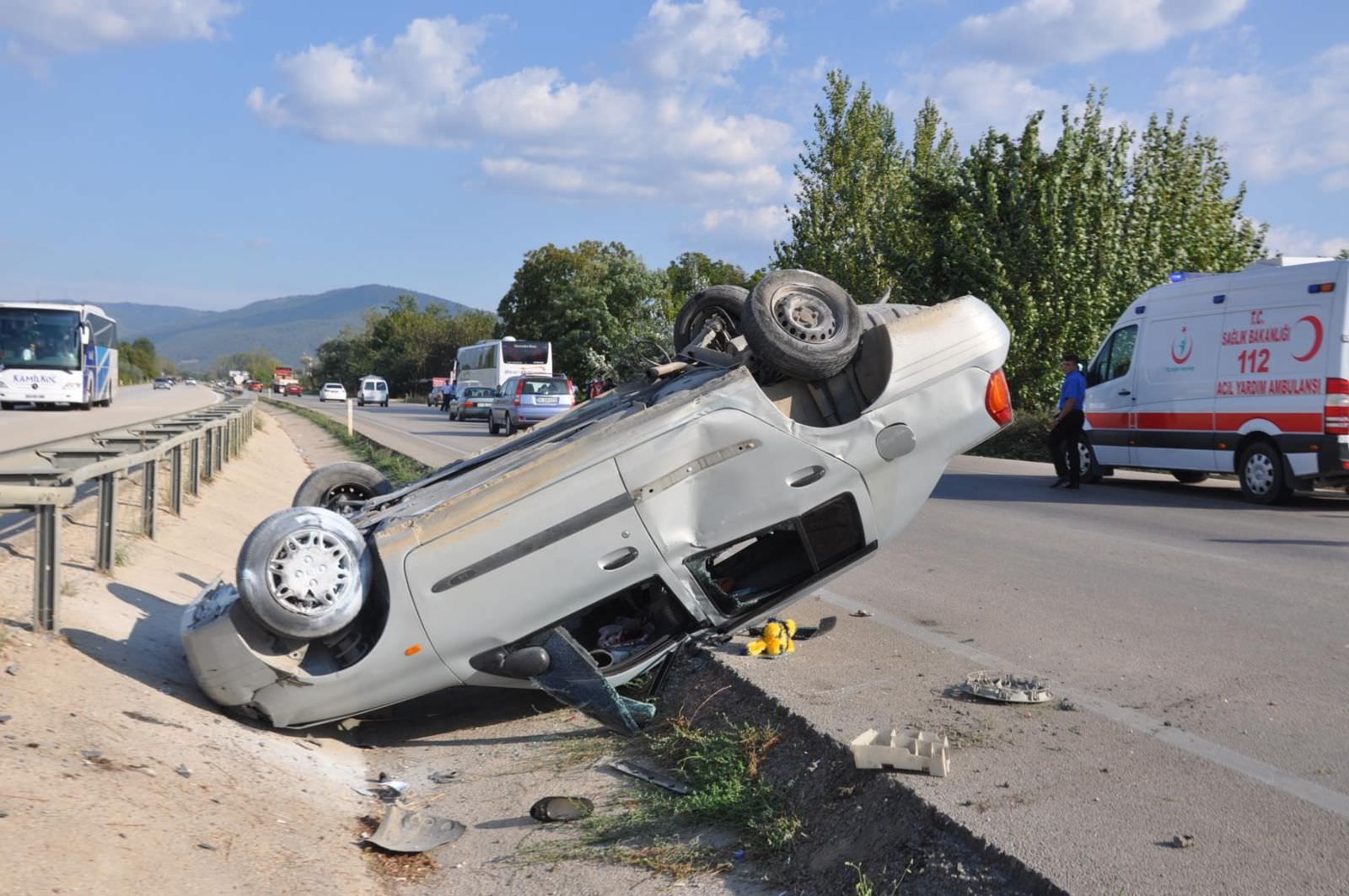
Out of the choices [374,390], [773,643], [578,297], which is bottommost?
[374,390]

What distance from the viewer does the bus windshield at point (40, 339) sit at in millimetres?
33688

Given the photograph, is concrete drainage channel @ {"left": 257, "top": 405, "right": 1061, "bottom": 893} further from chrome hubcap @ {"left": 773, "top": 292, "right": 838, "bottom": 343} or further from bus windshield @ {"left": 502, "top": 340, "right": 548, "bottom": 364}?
bus windshield @ {"left": 502, "top": 340, "right": 548, "bottom": 364}

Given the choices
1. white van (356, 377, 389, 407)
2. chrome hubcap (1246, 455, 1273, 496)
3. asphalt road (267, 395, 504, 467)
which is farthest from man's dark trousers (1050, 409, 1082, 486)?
white van (356, 377, 389, 407)

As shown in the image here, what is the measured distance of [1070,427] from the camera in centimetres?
1570

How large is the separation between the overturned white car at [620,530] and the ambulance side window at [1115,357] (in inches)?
439

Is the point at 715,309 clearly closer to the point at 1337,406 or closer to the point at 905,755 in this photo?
the point at 905,755

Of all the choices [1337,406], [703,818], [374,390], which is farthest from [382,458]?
[374,390]

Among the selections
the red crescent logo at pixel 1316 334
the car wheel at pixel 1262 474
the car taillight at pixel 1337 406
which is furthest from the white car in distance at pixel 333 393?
the car taillight at pixel 1337 406

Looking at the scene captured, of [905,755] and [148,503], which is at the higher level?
[148,503]

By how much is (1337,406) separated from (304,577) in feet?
38.8

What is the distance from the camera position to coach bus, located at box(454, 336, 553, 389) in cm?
5009

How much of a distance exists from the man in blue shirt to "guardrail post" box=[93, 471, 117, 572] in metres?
11.9

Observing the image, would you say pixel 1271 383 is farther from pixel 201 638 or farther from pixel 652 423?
pixel 201 638

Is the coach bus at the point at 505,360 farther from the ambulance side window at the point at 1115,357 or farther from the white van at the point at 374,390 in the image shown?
the ambulance side window at the point at 1115,357
